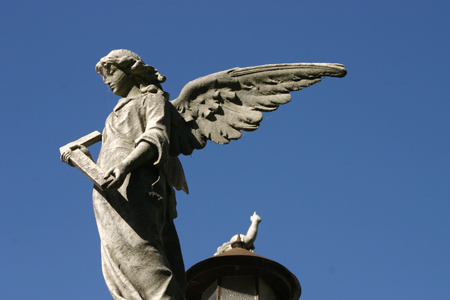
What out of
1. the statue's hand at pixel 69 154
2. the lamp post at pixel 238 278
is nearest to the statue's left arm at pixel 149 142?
the statue's hand at pixel 69 154

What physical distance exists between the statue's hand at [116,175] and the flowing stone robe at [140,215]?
0.82ft

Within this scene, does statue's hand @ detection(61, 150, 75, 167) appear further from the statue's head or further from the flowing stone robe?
the statue's head

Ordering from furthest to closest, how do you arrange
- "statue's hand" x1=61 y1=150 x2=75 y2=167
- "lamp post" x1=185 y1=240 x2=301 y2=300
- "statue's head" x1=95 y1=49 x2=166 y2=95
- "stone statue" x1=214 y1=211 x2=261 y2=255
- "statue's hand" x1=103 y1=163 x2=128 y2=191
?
"stone statue" x1=214 y1=211 x2=261 y2=255 < "lamp post" x1=185 y1=240 x2=301 y2=300 < "statue's head" x1=95 y1=49 x2=166 y2=95 < "statue's hand" x1=61 y1=150 x2=75 y2=167 < "statue's hand" x1=103 y1=163 x2=128 y2=191

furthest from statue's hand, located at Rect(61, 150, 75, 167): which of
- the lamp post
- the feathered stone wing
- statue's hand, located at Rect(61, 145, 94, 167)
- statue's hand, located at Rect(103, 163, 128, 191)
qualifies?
the lamp post

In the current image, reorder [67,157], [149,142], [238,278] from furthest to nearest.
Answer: [238,278] < [67,157] < [149,142]

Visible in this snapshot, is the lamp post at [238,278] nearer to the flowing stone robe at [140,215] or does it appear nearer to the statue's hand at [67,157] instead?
the flowing stone robe at [140,215]

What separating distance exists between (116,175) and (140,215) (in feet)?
1.48

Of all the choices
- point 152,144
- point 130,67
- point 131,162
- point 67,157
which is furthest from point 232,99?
point 67,157

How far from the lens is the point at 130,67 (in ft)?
32.9

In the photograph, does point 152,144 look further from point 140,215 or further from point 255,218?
point 255,218

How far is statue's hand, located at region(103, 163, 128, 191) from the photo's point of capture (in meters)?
8.98

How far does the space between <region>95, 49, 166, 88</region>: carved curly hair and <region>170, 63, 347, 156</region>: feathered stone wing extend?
1.18 ft

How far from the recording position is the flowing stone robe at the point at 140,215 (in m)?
9.03

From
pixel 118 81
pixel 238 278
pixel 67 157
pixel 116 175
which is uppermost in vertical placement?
pixel 118 81
